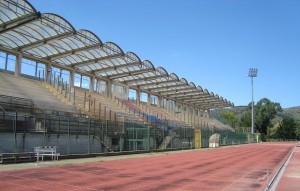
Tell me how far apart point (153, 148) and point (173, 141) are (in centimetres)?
605

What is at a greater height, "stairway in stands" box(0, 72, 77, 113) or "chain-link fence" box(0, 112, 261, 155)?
"stairway in stands" box(0, 72, 77, 113)

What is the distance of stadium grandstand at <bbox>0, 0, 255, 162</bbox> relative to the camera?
23844mm

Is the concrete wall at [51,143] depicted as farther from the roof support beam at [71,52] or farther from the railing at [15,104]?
the roof support beam at [71,52]

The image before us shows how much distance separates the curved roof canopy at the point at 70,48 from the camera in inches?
1057

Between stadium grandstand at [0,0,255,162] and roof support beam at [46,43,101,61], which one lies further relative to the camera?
roof support beam at [46,43,101,61]

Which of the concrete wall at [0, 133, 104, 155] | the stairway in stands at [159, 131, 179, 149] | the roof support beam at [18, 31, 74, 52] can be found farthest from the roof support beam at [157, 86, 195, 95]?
the concrete wall at [0, 133, 104, 155]

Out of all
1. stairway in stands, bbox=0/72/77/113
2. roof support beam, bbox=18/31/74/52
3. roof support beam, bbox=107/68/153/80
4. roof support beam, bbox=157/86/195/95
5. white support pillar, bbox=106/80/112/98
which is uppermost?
roof support beam, bbox=18/31/74/52

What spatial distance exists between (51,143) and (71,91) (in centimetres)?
1767

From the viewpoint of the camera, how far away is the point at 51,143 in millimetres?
23641

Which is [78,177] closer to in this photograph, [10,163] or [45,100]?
[10,163]

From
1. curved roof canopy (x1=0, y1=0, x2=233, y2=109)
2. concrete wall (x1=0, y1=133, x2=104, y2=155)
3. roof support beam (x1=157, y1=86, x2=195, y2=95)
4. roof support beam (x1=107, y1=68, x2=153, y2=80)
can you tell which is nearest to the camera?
concrete wall (x1=0, y1=133, x2=104, y2=155)

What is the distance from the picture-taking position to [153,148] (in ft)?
116

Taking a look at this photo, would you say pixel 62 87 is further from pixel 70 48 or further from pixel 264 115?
pixel 264 115

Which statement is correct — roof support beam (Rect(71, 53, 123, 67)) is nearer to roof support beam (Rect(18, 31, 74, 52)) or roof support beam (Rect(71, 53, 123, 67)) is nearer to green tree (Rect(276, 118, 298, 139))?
roof support beam (Rect(18, 31, 74, 52))
